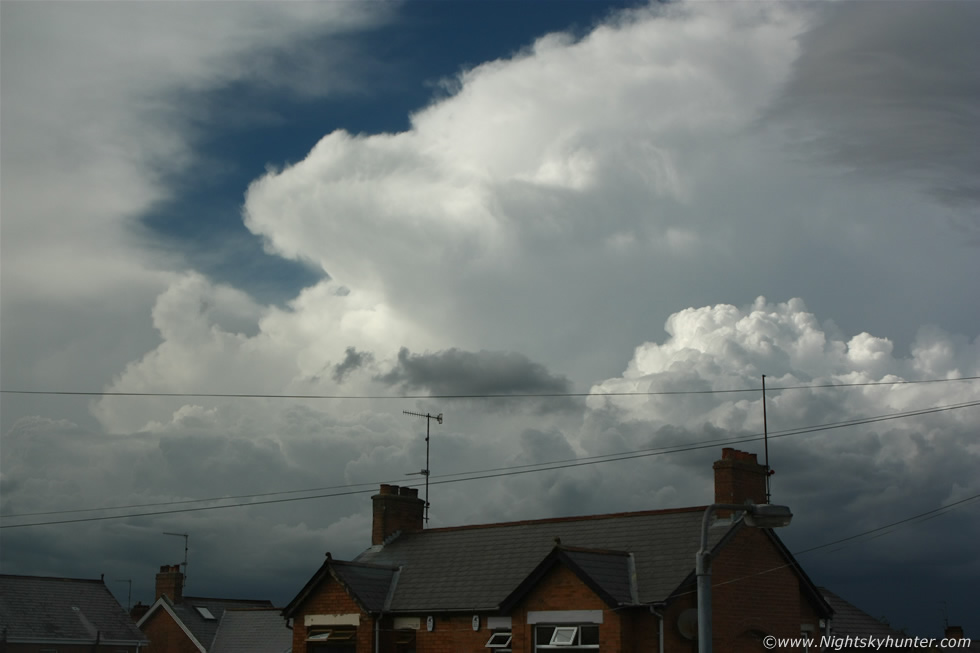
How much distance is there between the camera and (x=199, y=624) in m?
61.7

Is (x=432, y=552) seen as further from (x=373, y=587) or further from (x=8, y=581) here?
(x=8, y=581)

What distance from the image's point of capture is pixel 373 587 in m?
37.8

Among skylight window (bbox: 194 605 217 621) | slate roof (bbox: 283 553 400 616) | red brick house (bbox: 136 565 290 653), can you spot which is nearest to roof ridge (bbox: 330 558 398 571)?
slate roof (bbox: 283 553 400 616)

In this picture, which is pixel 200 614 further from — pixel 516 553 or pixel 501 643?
pixel 501 643

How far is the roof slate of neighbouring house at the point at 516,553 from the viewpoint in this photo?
32.6 metres

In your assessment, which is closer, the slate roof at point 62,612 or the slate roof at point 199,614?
the slate roof at point 62,612

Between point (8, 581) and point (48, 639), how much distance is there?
444 cm

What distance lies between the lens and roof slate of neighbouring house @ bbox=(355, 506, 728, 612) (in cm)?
3256

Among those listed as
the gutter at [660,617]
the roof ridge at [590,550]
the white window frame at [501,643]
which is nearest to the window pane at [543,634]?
the white window frame at [501,643]

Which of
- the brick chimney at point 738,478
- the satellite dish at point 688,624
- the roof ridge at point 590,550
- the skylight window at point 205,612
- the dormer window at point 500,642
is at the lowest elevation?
the dormer window at point 500,642

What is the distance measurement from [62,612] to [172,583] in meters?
7.73

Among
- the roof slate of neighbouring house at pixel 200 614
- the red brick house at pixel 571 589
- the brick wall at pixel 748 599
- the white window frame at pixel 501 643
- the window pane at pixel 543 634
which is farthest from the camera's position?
the roof slate of neighbouring house at pixel 200 614

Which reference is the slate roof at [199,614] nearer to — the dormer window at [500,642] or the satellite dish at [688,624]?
the dormer window at [500,642]

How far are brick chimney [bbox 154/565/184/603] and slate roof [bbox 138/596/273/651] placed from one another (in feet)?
1.74
